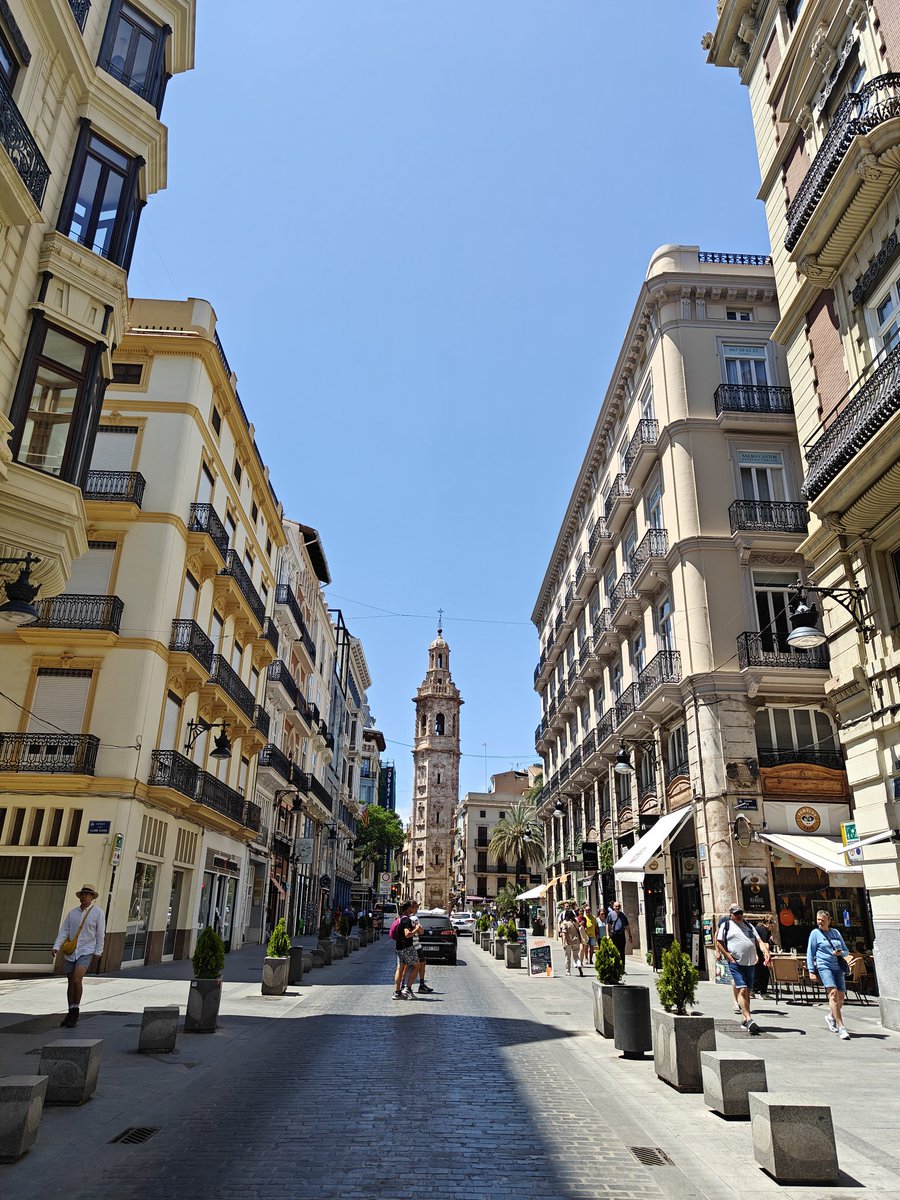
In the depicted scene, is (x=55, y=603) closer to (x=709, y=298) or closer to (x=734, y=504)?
(x=734, y=504)

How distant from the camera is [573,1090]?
8281 mm

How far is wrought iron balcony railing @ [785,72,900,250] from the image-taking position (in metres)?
12.2

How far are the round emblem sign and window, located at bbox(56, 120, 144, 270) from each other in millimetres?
19918

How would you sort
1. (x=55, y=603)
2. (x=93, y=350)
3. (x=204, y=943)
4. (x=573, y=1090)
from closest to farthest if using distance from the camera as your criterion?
(x=573, y=1090), (x=204, y=943), (x=93, y=350), (x=55, y=603)

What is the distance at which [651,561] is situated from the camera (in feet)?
83.6

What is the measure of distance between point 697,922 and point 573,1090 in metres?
16.2

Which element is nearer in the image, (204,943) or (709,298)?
(204,943)

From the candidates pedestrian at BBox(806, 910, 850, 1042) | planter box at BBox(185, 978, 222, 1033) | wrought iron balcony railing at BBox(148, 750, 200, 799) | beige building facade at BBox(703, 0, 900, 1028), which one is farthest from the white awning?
wrought iron balcony railing at BBox(148, 750, 200, 799)

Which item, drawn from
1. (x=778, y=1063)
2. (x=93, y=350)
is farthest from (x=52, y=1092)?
(x=93, y=350)

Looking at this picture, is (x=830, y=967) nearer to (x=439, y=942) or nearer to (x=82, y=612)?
(x=82, y=612)

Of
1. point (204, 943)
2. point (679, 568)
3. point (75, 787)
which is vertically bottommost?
point (204, 943)

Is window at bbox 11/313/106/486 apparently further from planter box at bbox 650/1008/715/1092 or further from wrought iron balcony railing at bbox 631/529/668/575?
wrought iron balcony railing at bbox 631/529/668/575

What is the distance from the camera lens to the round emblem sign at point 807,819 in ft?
70.9

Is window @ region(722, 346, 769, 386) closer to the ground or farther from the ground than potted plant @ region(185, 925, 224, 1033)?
farther from the ground
